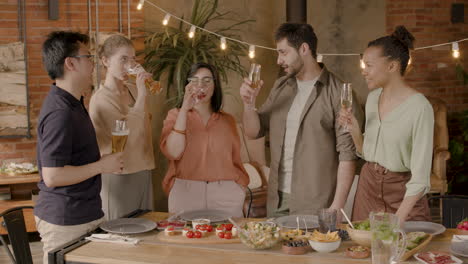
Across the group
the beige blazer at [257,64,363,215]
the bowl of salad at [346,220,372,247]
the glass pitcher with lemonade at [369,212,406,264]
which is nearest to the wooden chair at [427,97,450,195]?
the beige blazer at [257,64,363,215]

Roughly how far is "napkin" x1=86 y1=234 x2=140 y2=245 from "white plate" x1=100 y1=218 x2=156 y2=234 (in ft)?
0.14

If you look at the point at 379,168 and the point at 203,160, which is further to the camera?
the point at 203,160

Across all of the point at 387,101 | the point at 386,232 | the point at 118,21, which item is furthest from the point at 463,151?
the point at 386,232

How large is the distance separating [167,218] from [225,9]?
4.17 metres

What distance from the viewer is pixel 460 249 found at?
2533mm

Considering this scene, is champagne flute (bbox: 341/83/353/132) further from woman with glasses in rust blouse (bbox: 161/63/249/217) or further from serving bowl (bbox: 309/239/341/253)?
woman with glasses in rust blouse (bbox: 161/63/249/217)

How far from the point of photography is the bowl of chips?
8.39 ft

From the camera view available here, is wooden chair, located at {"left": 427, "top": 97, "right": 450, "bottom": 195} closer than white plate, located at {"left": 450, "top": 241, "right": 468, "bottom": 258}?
No

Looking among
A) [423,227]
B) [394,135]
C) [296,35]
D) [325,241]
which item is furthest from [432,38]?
[325,241]

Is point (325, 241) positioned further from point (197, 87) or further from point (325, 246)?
point (197, 87)

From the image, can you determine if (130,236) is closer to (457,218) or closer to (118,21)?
(457,218)

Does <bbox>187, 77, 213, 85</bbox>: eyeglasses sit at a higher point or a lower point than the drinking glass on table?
higher

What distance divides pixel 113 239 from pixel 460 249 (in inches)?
58.5

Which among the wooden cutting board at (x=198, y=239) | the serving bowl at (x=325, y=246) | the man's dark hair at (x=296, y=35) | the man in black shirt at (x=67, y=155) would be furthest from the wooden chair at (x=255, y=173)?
the serving bowl at (x=325, y=246)
